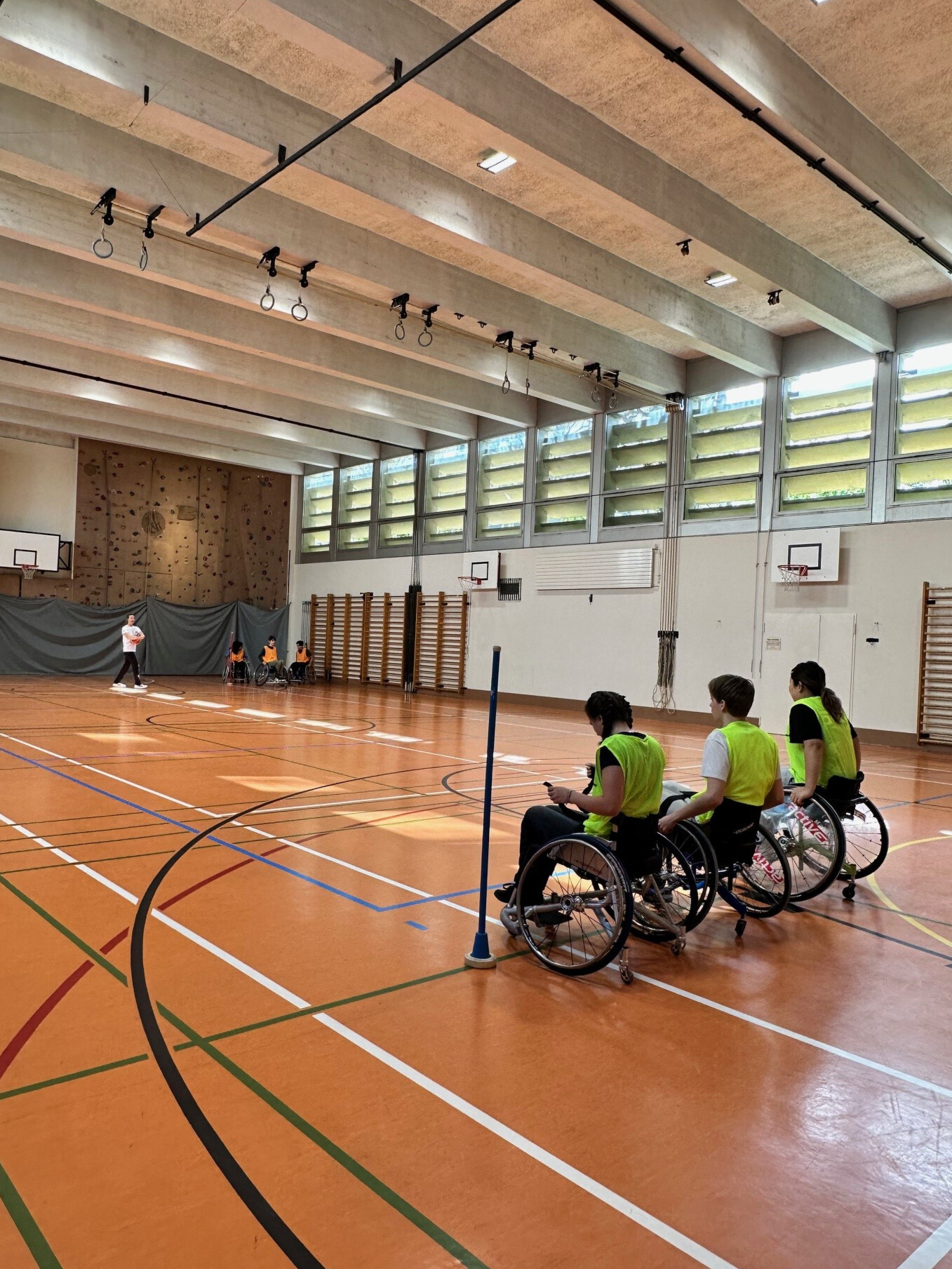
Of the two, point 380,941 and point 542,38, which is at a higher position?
point 542,38

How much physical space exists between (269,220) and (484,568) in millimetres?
9900

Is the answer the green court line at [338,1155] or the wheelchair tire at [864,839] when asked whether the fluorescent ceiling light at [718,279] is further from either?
the green court line at [338,1155]

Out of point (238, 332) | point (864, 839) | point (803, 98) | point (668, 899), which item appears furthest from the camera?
point (238, 332)

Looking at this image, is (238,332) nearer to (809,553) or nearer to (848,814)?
(809,553)

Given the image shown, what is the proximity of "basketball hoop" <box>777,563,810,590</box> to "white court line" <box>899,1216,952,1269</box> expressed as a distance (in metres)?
13.2

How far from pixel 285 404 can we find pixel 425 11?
41.3ft

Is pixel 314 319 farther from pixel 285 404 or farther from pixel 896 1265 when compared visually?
pixel 896 1265

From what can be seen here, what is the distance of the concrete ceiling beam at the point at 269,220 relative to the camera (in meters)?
9.11

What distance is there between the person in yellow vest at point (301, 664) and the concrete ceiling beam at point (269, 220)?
11.0 m

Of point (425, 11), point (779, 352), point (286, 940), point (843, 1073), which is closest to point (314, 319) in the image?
point (425, 11)

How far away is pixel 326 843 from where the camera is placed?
5.75 meters

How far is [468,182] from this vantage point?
1016cm

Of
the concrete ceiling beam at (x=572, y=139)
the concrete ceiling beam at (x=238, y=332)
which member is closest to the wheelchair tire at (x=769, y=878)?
the concrete ceiling beam at (x=572, y=139)

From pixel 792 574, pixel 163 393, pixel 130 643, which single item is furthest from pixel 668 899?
pixel 163 393
